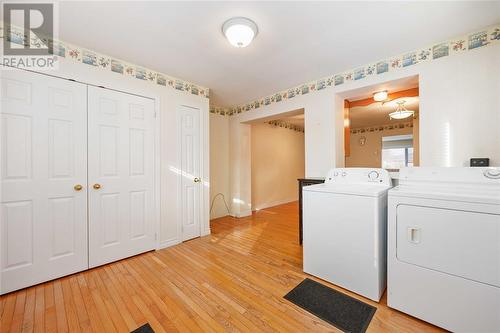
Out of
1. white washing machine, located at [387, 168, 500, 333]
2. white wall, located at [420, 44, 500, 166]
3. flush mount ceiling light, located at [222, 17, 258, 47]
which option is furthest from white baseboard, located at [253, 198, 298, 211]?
flush mount ceiling light, located at [222, 17, 258, 47]

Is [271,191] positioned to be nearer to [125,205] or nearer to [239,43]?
[125,205]

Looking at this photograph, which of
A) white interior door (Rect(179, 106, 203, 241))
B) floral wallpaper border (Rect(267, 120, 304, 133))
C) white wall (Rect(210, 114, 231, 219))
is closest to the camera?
white interior door (Rect(179, 106, 203, 241))

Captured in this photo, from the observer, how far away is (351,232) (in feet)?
5.55

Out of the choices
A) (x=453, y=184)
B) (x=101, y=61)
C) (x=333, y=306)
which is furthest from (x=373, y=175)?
(x=101, y=61)

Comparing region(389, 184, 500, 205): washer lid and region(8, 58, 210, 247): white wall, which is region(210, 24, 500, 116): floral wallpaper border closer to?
region(389, 184, 500, 205): washer lid

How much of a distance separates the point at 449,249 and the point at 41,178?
3318 millimetres

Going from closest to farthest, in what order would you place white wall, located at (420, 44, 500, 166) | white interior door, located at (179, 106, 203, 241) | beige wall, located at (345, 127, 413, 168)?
white wall, located at (420, 44, 500, 166), white interior door, located at (179, 106, 203, 241), beige wall, located at (345, 127, 413, 168)

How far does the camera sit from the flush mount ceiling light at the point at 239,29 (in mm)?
1644

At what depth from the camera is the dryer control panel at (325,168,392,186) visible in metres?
1.90

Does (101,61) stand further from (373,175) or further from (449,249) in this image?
(449,249)

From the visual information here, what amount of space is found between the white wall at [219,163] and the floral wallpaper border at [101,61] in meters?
1.20

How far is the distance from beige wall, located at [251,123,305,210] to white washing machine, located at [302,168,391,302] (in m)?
2.89

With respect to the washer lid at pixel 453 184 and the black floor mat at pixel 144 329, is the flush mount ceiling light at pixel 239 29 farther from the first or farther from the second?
the black floor mat at pixel 144 329

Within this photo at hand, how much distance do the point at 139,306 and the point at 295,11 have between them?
2633 mm
